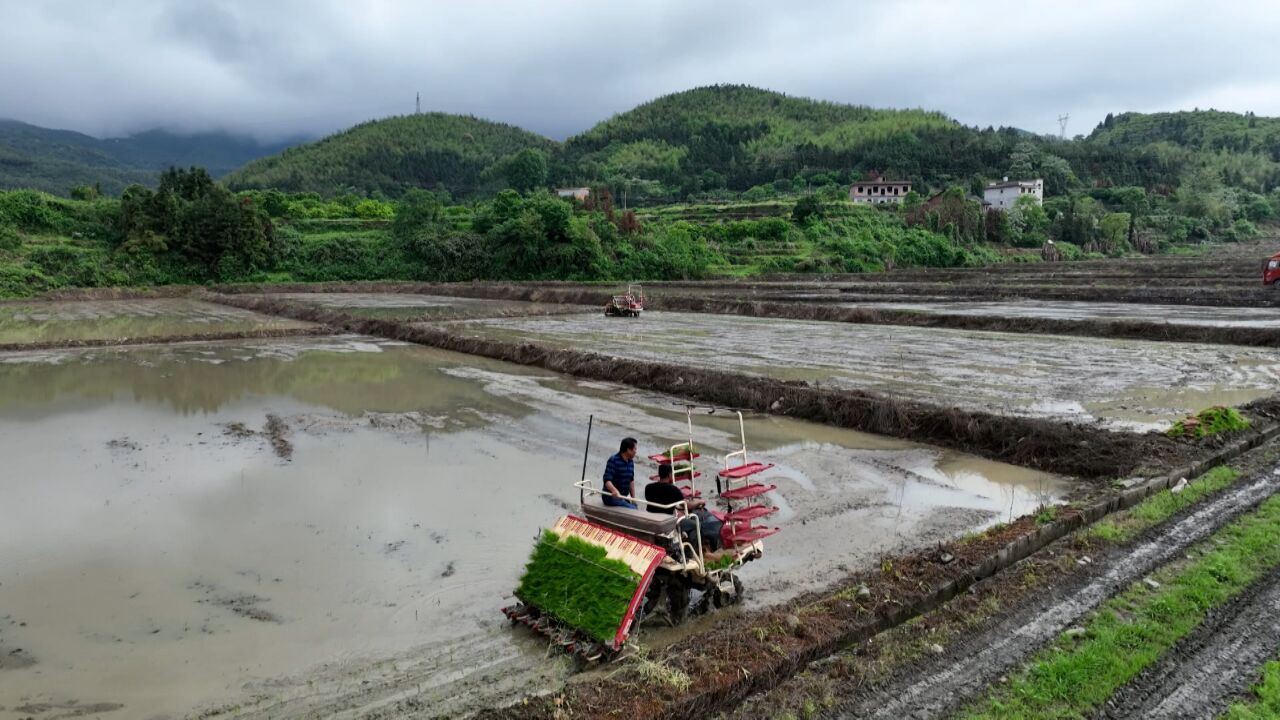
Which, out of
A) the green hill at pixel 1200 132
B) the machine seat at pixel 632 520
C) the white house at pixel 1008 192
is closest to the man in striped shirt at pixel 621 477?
the machine seat at pixel 632 520

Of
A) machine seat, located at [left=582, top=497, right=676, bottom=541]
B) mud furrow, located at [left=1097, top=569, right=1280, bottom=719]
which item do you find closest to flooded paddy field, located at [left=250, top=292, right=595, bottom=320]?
machine seat, located at [left=582, top=497, right=676, bottom=541]

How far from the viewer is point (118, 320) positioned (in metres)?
30.7

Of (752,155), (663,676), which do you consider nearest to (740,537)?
(663,676)

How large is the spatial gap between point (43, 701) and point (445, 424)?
8.46m

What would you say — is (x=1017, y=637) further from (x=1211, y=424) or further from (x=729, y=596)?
(x=1211, y=424)

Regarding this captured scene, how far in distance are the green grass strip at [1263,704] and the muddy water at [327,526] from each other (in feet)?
10.2

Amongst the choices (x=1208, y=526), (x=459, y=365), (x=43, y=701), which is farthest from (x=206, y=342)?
(x=1208, y=526)

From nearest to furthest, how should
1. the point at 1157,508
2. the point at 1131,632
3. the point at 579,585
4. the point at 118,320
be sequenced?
the point at 1131,632 → the point at 579,585 → the point at 1157,508 → the point at 118,320

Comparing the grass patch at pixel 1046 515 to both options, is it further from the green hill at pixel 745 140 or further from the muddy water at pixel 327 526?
the green hill at pixel 745 140

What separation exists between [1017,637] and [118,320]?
35.0 meters

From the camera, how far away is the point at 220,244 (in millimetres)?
47188

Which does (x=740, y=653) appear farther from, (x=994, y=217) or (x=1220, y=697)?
(x=994, y=217)

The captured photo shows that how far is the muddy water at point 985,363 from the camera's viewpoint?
1301 centimetres

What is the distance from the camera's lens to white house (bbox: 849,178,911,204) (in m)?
86.4
